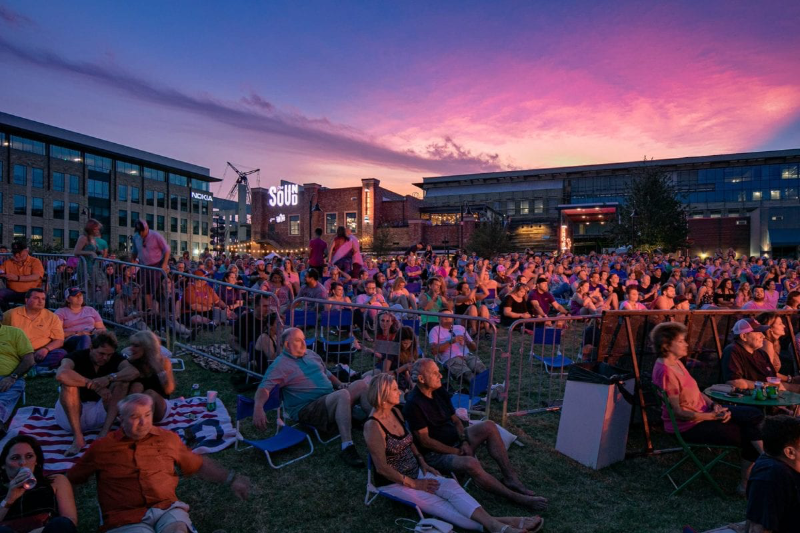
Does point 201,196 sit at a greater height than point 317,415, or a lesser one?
greater

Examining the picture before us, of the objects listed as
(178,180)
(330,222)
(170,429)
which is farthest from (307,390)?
(178,180)

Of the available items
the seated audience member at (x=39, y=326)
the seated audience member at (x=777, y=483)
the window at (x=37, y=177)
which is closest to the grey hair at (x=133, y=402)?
the seated audience member at (x=777, y=483)

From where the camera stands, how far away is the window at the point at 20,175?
164 ft

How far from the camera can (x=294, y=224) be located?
56.2m

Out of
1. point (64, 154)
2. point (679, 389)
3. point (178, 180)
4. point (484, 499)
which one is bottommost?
point (484, 499)

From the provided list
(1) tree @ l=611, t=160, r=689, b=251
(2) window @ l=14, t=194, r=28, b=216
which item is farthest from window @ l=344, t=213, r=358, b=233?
(2) window @ l=14, t=194, r=28, b=216

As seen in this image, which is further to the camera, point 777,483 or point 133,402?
point 133,402

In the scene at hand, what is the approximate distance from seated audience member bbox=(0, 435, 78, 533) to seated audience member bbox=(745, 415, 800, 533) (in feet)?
13.8

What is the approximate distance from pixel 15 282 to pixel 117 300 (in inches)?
73.6

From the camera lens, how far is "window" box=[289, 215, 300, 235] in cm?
5588

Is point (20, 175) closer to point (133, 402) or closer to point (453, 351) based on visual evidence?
point (453, 351)

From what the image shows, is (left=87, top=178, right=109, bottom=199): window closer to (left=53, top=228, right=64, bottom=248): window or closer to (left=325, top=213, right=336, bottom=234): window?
Answer: (left=53, top=228, right=64, bottom=248): window

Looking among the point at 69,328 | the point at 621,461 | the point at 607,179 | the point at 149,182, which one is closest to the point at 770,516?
the point at 621,461

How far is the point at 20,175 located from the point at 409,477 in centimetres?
6204
